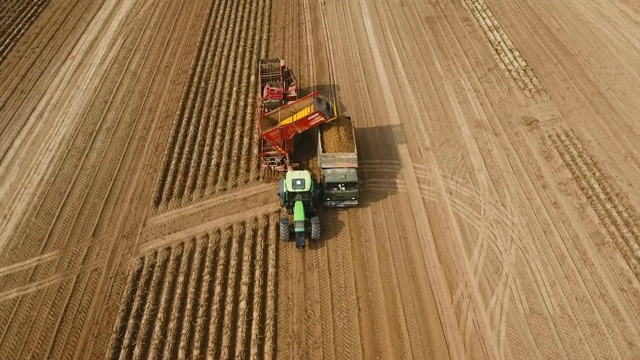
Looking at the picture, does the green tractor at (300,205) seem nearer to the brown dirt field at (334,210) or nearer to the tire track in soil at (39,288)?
the brown dirt field at (334,210)

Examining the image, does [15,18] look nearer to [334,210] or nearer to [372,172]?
[334,210]

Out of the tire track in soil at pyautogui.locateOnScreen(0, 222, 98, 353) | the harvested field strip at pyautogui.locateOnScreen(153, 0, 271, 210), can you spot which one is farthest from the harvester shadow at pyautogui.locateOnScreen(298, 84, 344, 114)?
the tire track in soil at pyautogui.locateOnScreen(0, 222, 98, 353)

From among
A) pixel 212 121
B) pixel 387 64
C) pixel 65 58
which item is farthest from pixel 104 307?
pixel 387 64

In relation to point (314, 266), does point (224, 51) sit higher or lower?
higher

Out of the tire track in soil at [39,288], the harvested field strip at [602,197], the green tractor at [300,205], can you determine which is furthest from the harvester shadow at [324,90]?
the tire track in soil at [39,288]

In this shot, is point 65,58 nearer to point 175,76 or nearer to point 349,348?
point 175,76

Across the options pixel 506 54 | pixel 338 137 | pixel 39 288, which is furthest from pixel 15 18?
pixel 506 54

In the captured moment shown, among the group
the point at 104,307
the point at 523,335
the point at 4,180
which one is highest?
the point at 4,180

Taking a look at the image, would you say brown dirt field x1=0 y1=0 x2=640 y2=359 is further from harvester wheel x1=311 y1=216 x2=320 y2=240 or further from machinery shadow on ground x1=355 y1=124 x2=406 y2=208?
harvester wheel x1=311 y1=216 x2=320 y2=240
